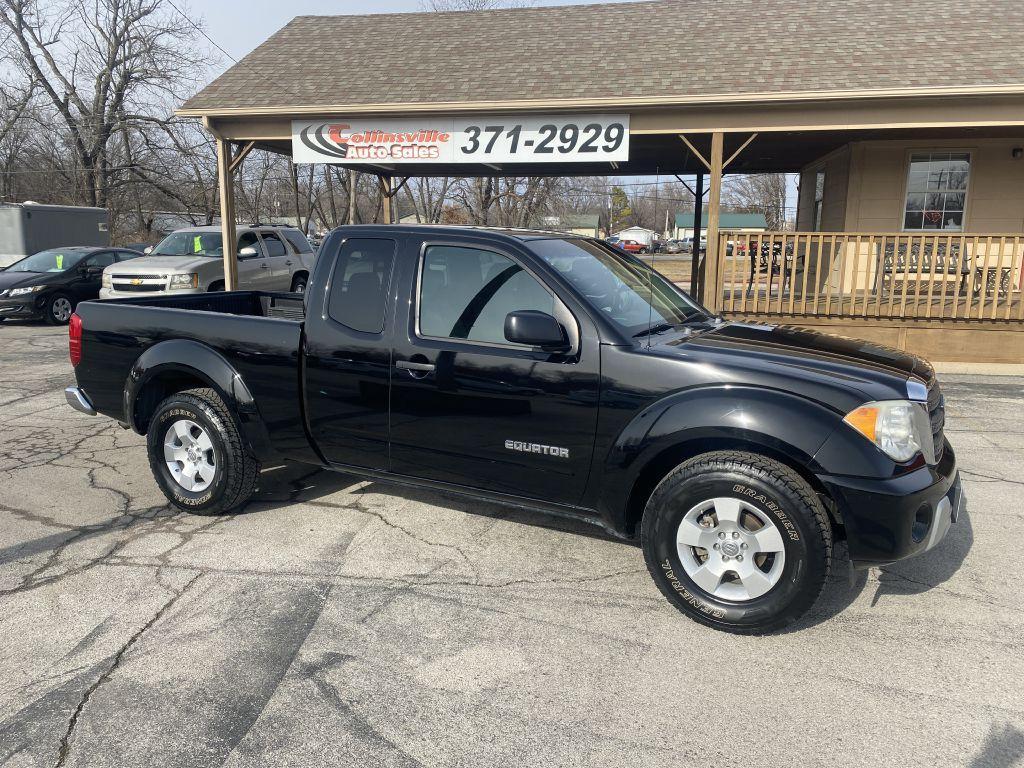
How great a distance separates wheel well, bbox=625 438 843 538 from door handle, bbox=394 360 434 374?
1.26 meters

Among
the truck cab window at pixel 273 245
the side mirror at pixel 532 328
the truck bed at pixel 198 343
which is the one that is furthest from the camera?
the truck cab window at pixel 273 245

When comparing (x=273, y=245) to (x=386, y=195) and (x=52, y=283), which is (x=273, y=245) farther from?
(x=52, y=283)

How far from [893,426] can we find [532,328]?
1671 millimetres

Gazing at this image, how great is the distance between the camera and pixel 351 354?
13.8 feet

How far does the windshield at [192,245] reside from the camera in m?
14.1

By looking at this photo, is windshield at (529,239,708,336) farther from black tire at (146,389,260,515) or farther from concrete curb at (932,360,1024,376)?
concrete curb at (932,360,1024,376)

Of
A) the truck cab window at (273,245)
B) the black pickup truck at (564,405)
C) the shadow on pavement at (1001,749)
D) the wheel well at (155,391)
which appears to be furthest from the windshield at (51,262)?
the shadow on pavement at (1001,749)

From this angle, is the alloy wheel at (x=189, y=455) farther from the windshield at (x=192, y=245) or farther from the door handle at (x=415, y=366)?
the windshield at (x=192, y=245)

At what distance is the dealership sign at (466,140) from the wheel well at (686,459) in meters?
8.05

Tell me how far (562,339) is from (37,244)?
70.0 feet

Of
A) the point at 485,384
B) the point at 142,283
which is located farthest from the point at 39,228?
the point at 485,384

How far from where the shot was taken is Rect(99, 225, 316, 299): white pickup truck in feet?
42.6

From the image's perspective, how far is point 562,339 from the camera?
12.0 feet

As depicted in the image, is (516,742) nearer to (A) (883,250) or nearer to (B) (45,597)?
(B) (45,597)
